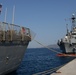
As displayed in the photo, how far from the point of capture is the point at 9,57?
2864 centimetres

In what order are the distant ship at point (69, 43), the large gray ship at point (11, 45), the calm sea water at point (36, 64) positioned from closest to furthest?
the large gray ship at point (11, 45)
the calm sea water at point (36, 64)
the distant ship at point (69, 43)

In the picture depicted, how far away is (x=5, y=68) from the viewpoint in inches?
1094

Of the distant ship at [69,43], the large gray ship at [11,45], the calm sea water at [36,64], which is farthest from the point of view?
the distant ship at [69,43]

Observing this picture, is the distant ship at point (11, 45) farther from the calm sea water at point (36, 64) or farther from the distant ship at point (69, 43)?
the distant ship at point (69, 43)

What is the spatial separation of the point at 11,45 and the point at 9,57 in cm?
149

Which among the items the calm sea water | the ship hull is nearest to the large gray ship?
the ship hull

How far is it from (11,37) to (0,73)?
15.0 ft

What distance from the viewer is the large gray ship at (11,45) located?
86.4 ft

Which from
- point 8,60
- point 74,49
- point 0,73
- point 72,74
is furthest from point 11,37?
point 74,49

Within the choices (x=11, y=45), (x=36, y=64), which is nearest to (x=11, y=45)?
(x=11, y=45)

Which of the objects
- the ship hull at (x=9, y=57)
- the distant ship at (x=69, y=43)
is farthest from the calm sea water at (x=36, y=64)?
the distant ship at (x=69, y=43)

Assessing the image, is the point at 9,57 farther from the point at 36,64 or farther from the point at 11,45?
the point at 36,64

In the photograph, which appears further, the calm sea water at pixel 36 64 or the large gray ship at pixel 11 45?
the calm sea water at pixel 36 64

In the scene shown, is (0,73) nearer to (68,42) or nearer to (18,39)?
(18,39)
